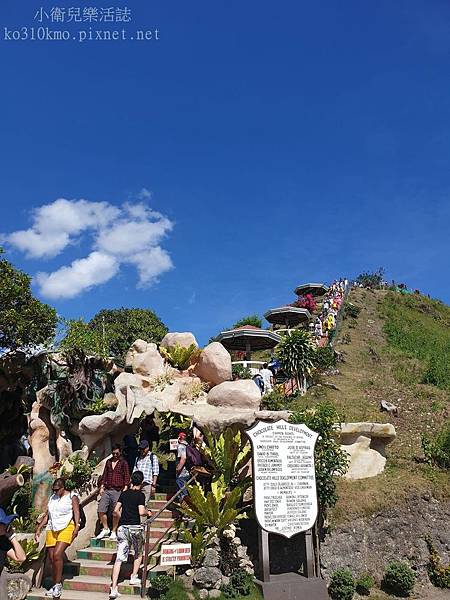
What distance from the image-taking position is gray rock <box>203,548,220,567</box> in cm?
902

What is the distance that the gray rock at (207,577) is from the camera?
8750 millimetres

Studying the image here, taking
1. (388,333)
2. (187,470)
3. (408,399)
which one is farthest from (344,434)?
(388,333)

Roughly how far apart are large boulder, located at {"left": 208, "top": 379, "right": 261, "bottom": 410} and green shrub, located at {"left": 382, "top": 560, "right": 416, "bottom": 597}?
5269 millimetres

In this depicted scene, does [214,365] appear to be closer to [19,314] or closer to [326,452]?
[326,452]

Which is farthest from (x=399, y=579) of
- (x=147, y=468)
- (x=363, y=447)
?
(x=147, y=468)

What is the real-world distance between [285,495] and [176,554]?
7.45ft

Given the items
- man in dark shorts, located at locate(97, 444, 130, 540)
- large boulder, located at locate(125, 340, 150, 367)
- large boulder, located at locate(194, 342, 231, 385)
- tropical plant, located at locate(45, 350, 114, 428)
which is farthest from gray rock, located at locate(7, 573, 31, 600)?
large boulder, located at locate(125, 340, 150, 367)

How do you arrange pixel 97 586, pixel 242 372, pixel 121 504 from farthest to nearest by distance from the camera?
pixel 242 372 → pixel 121 504 → pixel 97 586

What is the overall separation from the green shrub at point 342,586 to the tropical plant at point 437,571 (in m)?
1.91

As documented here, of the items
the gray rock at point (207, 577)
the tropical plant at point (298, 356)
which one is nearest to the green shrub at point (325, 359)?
the tropical plant at point (298, 356)

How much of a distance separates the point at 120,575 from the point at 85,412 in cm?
434

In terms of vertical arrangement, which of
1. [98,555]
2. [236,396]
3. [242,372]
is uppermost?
[242,372]

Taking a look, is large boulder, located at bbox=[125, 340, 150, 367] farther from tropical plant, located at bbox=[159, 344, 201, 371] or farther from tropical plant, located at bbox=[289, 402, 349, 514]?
tropical plant, located at bbox=[289, 402, 349, 514]

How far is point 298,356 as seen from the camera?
20.0m
